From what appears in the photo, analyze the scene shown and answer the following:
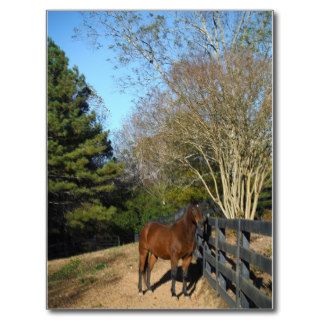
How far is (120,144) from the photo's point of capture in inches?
267

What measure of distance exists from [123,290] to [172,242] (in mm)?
863

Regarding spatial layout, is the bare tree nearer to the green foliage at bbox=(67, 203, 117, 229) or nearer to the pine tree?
the pine tree

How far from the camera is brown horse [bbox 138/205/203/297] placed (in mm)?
6332

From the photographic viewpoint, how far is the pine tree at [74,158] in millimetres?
6418

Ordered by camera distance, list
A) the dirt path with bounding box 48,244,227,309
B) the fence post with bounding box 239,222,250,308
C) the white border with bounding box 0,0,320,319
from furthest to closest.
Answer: the dirt path with bounding box 48,244,227,309 < the white border with bounding box 0,0,320,319 < the fence post with bounding box 239,222,250,308

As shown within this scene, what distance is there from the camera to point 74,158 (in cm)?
649

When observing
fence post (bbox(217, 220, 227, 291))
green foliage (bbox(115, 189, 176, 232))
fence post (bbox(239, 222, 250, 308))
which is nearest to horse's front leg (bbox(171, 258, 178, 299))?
fence post (bbox(217, 220, 227, 291))

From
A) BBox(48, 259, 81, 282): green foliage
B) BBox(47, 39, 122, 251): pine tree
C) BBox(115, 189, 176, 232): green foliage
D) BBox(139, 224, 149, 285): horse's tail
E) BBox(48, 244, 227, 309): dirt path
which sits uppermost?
BBox(47, 39, 122, 251): pine tree

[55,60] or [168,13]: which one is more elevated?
[168,13]

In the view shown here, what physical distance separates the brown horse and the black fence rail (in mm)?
352
